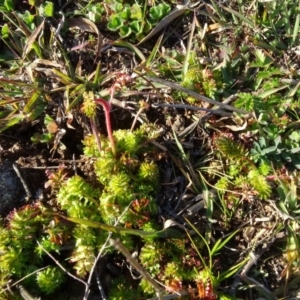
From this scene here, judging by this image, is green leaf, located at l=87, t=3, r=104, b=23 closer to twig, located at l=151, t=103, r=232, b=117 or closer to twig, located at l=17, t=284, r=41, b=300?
twig, located at l=151, t=103, r=232, b=117

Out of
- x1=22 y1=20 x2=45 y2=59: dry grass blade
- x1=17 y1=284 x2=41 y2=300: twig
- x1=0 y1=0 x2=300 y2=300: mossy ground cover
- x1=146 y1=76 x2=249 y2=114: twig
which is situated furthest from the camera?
x1=22 y1=20 x2=45 y2=59: dry grass blade

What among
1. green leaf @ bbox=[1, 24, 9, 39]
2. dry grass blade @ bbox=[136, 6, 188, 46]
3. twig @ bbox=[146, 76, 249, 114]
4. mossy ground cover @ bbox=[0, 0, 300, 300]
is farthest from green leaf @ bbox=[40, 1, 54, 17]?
twig @ bbox=[146, 76, 249, 114]

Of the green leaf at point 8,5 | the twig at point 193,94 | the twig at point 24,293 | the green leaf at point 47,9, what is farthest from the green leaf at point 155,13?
the twig at point 24,293

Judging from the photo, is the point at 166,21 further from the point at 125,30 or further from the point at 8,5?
the point at 8,5

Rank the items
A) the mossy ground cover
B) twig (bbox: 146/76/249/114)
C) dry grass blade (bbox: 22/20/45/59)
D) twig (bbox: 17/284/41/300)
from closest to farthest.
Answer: twig (bbox: 17/284/41/300)
the mossy ground cover
twig (bbox: 146/76/249/114)
dry grass blade (bbox: 22/20/45/59)

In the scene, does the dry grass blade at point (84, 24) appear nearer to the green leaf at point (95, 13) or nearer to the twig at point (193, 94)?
the green leaf at point (95, 13)

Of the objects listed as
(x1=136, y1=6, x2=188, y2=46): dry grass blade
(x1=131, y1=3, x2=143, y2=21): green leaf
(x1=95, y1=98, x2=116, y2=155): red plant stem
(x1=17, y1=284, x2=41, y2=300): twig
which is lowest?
(x1=17, y1=284, x2=41, y2=300): twig

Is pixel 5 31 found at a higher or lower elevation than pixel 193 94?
higher

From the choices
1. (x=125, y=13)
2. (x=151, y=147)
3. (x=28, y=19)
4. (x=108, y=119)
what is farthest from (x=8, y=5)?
(x=151, y=147)
